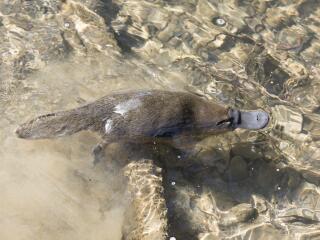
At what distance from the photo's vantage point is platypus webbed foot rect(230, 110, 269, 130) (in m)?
5.34

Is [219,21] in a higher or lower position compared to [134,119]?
lower

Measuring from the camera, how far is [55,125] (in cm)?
500

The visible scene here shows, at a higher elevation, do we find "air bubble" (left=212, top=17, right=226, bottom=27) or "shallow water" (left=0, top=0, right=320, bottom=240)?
"air bubble" (left=212, top=17, right=226, bottom=27)

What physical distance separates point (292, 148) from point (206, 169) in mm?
1224

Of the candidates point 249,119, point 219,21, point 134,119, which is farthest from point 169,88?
point 219,21

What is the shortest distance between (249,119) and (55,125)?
2.19 metres

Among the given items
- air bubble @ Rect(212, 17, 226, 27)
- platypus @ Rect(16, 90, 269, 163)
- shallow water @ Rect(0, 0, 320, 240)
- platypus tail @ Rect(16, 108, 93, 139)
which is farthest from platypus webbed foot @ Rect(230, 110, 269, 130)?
air bubble @ Rect(212, 17, 226, 27)

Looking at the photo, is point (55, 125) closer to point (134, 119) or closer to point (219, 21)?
point (134, 119)

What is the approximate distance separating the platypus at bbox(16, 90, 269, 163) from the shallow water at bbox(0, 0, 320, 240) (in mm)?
357

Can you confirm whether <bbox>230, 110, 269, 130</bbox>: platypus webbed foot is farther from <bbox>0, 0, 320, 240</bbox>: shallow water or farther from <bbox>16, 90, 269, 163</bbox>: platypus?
<bbox>0, 0, 320, 240</bbox>: shallow water

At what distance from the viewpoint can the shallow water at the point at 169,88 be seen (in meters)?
5.00

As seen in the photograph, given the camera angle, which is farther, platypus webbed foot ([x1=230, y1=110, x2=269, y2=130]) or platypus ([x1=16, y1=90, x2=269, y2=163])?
platypus webbed foot ([x1=230, y1=110, x2=269, y2=130])

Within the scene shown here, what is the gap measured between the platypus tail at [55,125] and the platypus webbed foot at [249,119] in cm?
162

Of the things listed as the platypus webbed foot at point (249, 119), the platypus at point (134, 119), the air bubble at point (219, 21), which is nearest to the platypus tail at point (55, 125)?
the platypus at point (134, 119)
